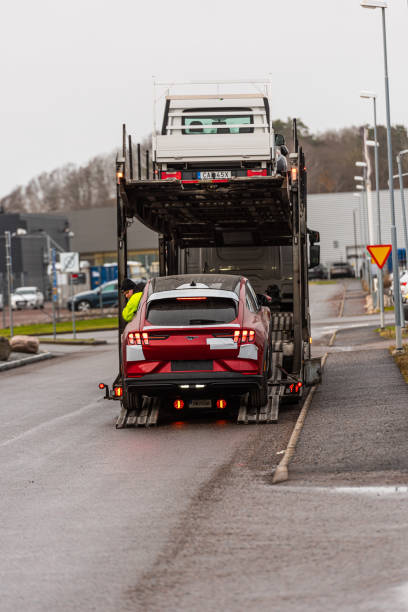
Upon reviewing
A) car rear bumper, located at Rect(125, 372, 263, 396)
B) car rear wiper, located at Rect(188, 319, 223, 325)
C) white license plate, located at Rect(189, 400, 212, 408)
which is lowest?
white license plate, located at Rect(189, 400, 212, 408)

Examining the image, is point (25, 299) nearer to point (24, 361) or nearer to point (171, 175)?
point (24, 361)

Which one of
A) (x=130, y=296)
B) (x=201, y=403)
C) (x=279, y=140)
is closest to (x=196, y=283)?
(x=130, y=296)

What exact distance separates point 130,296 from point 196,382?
2508mm

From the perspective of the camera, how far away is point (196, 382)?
40.4ft

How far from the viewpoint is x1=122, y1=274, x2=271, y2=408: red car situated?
486 inches

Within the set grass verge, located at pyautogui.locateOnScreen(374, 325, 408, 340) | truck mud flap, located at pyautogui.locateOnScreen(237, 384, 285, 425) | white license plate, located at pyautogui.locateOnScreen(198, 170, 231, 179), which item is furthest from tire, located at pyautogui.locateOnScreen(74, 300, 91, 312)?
truck mud flap, located at pyautogui.locateOnScreen(237, 384, 285, 425)

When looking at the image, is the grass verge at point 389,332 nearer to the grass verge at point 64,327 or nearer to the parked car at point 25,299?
the grass verge at point 64,327

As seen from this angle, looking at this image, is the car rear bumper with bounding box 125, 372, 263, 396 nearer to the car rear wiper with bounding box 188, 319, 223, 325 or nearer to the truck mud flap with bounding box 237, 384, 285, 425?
the truck mud flap with bounding box 237, 384, 285, 425

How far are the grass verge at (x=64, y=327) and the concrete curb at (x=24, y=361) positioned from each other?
1175cm

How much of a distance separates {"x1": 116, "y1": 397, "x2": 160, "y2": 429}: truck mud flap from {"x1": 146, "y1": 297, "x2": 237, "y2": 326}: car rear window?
1.18 metres

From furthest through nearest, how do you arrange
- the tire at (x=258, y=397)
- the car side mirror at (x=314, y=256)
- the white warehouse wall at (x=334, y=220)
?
1. the white warehouse wall at (x=334, y=220)
2. the car side mirror at (x=314, y=256)
3. the tire at (x=258, y=397)

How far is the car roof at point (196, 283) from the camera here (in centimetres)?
1320

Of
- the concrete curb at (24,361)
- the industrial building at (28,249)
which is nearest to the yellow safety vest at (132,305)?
the concrete curb at (24,361)

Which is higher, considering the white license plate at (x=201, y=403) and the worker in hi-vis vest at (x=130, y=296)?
the worker in hi-vis vest at (x=130, y=296)
